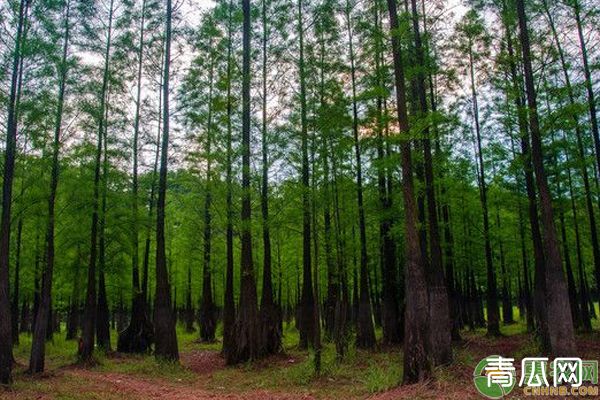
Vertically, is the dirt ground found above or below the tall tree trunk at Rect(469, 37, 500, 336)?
below

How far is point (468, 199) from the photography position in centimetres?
2491

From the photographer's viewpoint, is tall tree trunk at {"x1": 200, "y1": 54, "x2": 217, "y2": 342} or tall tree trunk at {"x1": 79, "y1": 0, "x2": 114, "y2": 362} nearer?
tall tree trunk at {"x1": 79, "y1": 0, "x2": 114, "y2": 362}

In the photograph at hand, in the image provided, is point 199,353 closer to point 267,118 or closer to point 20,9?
point 267,118

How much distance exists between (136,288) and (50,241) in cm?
653

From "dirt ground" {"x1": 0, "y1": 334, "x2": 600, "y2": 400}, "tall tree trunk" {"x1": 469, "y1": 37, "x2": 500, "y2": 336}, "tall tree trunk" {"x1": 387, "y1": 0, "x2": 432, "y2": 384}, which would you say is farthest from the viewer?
"tall tree trunk" {"x1": 469, "y1": 37, "x2": 500, "y2": 336}

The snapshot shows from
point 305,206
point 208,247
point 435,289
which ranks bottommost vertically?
point 435,289

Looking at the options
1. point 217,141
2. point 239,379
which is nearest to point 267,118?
point 217,141

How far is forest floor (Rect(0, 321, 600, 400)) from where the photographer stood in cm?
1070

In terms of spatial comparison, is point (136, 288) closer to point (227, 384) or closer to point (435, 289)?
point (227, 384)

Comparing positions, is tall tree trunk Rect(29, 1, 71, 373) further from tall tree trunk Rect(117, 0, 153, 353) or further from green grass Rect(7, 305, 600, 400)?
tall tree trunk Rect(117, 0, 153, 353)

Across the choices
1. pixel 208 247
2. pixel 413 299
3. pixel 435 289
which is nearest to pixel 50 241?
pixel 208 247

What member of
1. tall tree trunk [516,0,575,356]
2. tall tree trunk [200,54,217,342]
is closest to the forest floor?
tall tree trunk [516,0,575,356]

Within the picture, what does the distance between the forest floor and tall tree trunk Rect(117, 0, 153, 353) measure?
2.52m

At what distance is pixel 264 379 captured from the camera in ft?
46.0
